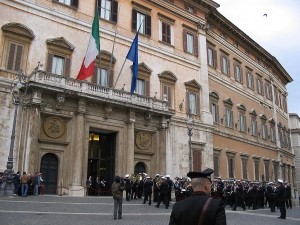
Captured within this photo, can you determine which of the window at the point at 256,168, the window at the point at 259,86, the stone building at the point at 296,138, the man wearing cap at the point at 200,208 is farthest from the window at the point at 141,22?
the stone building at the point at 296,138

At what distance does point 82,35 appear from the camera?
2105cm

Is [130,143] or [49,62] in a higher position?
[49,62]

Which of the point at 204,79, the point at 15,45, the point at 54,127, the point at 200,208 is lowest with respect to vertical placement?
the point at 200,208

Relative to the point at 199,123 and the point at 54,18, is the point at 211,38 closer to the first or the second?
the point at 199,123

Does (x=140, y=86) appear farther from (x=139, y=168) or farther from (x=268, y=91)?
(x=268, y=91)

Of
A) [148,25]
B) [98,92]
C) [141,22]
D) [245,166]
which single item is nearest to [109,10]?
[141,22]

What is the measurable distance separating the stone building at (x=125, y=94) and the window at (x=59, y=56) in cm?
6

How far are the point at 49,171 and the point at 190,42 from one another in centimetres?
1568

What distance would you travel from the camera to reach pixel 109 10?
22.7 m

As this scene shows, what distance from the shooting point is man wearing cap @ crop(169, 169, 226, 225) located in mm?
3062

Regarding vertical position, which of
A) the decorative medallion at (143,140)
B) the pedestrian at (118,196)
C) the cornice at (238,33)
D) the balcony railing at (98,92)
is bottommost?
the pedestrian at (118,196)

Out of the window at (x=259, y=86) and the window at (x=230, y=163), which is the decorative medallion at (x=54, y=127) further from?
the window at (x=259, y=86)

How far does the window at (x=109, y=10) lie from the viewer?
879 inches

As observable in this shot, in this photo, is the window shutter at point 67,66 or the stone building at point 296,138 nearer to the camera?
the window shutter at point 67,66
